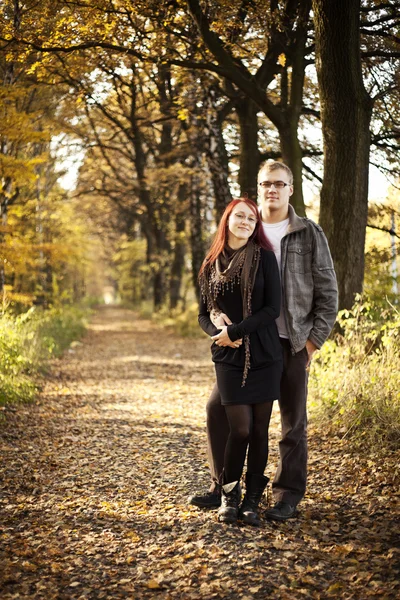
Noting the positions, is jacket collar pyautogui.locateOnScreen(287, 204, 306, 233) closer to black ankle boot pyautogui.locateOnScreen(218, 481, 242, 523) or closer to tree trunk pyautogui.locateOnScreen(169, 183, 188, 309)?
black ankle boot pyautogui.locateOnScreen(218, 481, 242, 523)

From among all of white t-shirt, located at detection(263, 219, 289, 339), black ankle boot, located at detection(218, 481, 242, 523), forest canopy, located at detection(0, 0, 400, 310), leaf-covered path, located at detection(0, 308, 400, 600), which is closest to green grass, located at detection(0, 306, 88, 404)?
leaf-covered path, located at detection(0, 308, 400, 600)

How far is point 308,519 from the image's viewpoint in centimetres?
396

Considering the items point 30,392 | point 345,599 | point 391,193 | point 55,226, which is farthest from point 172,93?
point 345,599

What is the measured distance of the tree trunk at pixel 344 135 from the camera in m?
6.41

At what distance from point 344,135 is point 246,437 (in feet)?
14.8

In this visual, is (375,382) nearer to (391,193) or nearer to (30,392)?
(30,392)

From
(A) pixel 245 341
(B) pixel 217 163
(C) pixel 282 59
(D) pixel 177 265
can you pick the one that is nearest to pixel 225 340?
(A) pixel 245 341

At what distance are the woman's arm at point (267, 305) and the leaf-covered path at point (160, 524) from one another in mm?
1259

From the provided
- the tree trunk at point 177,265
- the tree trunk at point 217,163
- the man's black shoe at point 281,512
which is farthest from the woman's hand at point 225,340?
the tree trunk at point 177,265

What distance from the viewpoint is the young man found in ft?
12.8

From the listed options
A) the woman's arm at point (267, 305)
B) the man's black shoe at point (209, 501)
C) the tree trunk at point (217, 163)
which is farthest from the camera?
the tree trunk at point (217, 163)

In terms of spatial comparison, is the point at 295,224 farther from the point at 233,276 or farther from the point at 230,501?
the point at 230,501

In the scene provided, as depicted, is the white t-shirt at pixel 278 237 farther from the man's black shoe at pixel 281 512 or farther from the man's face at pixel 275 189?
the man's black shoe at pixel 281 512

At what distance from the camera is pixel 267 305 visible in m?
3.74
